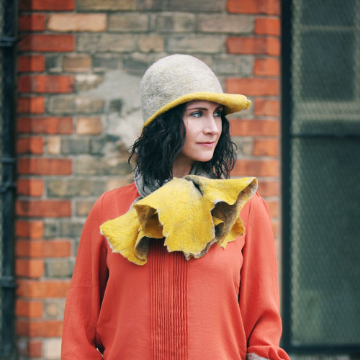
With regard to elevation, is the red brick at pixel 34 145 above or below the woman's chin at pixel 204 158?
above

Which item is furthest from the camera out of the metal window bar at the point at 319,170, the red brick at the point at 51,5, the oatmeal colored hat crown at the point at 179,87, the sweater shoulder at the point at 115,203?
the metal window bar at the point at 319,170

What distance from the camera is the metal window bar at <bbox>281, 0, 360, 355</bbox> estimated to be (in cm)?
293

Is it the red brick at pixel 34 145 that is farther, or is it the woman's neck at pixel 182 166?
the red brick at pixel 34 145

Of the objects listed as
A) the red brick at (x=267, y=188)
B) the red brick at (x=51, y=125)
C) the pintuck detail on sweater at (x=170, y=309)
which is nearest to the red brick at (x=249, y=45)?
the red brick at (x=267, y=188)

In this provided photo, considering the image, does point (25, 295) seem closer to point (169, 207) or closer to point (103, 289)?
point (103, 289)

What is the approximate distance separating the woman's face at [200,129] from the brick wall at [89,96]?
984 millimetres

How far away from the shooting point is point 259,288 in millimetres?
1650

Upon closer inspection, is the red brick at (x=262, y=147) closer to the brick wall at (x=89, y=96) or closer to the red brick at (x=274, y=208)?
the brick wall at (x=89, y=96)

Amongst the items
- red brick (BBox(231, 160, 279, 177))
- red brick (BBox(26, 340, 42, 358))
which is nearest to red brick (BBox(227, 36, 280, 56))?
red brick (BBox(231, 160, 279, 177))

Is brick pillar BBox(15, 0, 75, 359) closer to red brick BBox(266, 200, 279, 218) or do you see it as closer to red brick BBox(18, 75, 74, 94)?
red brick BBox(18, 75, 74, 94)

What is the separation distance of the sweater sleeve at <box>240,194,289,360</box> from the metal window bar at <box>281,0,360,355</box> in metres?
1.26

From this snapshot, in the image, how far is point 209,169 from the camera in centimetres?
183

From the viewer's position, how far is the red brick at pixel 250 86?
2676 mm

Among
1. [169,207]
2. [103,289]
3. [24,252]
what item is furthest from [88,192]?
[169,207]
